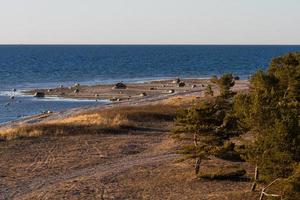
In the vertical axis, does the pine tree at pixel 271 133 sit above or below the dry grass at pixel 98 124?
above

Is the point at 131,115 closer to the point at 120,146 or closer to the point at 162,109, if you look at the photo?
the point at 162,109

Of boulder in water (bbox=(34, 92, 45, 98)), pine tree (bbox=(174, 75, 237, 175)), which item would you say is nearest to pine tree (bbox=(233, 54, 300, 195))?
pine tree (bbox=(174, 75, 237, 175))

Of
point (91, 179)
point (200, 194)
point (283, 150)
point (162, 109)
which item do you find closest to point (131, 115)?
point (162, 109)

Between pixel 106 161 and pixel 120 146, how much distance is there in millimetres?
4279

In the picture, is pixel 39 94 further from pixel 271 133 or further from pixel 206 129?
pixel 271 133

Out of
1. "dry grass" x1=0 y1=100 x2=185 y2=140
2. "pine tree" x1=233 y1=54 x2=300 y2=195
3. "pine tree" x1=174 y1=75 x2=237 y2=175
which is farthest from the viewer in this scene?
"dry grass" x1=0 y1=100 x2=185 y2=140

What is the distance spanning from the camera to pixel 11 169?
29688mm

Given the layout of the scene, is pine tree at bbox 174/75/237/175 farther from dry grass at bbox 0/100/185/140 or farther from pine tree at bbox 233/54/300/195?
dry grass at bbox 0/100/185/140

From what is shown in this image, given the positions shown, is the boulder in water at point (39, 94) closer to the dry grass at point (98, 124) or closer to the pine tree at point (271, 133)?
the dry grass at point (98, 124)

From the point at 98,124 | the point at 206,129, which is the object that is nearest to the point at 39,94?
the point at 98,124

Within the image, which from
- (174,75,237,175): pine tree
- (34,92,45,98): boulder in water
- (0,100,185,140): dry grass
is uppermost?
(174,75,237,175): pine tree

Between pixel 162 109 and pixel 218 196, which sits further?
pixel 162 109

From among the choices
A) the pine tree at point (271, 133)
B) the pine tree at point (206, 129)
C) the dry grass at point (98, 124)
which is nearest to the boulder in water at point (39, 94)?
the dry grass at point (98, 124)

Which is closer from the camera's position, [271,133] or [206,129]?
[271,133]
